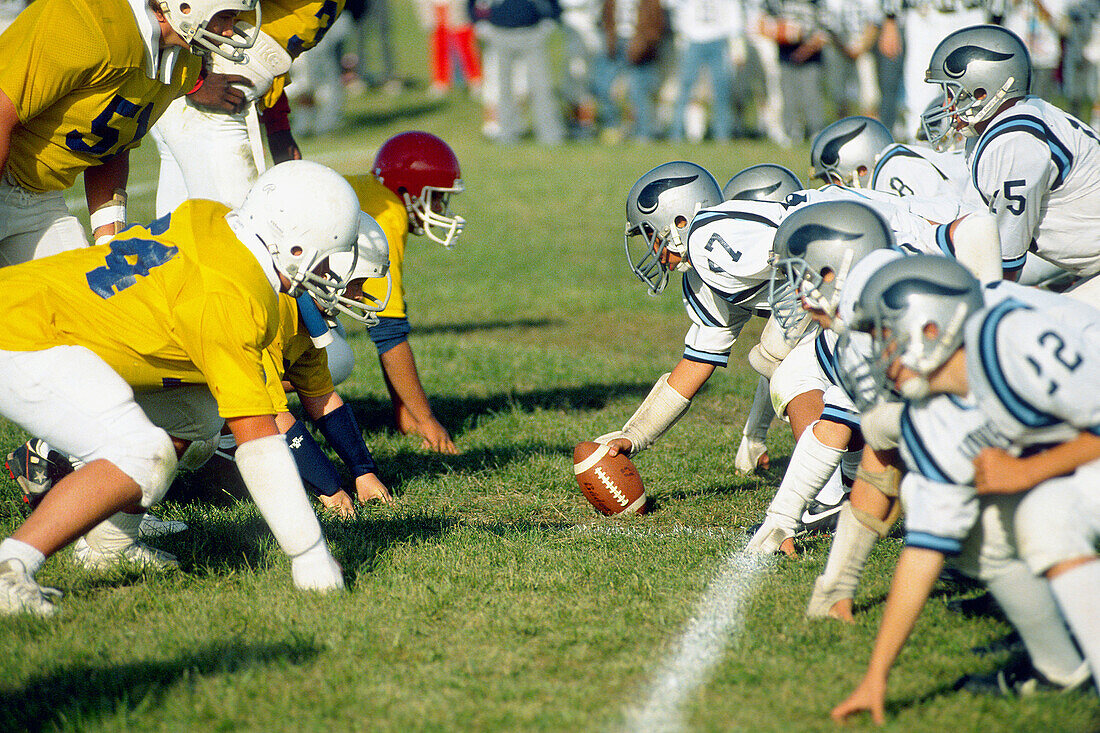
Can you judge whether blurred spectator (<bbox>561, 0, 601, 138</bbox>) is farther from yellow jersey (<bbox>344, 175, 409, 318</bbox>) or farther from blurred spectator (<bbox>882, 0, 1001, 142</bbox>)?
yellow jersey (<bbox>344, 175, 409, 318</bbox>)

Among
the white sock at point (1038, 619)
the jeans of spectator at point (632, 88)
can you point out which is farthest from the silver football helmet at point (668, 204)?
the jeans of spectator at point (632, 88)

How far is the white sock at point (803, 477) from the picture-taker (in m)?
3.74

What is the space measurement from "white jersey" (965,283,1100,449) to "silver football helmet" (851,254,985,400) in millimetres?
55

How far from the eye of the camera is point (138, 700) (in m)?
2.75

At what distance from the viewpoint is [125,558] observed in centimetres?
359

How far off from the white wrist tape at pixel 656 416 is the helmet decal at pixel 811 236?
122 cm

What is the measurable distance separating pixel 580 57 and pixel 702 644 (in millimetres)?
15227

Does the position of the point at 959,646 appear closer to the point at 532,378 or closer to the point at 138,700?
the point at 138,700

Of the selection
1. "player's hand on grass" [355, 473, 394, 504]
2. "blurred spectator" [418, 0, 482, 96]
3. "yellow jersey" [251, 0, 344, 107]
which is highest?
"yellow jersey" [251, 0, 344, 107]

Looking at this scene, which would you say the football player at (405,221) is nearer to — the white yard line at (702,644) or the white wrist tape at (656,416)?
the white wrist tape at (656,416)

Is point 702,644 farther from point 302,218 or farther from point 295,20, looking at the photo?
point 295,20

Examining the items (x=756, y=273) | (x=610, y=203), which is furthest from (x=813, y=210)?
(x=610, y=203)

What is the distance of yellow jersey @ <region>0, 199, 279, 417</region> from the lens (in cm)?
309

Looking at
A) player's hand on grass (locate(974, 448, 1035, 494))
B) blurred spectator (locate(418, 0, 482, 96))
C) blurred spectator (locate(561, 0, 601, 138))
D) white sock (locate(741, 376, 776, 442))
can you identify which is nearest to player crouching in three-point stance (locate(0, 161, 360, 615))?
player's hand on grass (locate(974, 448, 1035, 494))
